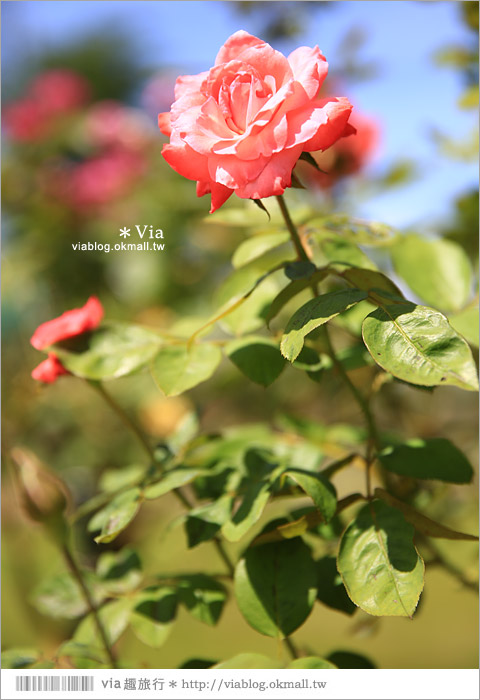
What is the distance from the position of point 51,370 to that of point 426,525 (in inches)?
8.8

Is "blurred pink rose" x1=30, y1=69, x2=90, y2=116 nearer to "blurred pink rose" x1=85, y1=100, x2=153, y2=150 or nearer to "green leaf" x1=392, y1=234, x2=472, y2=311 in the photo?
"blurred pink rose" x1=85, y1=100, x2=153, y2=150

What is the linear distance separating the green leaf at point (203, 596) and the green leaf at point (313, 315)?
18cm

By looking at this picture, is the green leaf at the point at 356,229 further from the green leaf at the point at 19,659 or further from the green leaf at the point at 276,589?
the green leaf at the point at 19,659

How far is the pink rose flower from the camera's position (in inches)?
10.2

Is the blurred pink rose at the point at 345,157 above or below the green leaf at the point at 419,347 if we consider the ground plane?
below

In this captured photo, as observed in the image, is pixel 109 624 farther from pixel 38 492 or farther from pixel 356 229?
pixel 356 229

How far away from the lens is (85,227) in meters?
1.19

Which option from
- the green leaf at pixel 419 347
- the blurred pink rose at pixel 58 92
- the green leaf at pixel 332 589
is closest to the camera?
the green leaf at pixel 419 347

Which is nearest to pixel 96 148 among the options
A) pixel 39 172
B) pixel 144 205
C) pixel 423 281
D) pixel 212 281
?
pixel 39 172

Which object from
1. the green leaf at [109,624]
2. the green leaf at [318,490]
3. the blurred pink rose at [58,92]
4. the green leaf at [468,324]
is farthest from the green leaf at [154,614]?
the blurred pink rose at [58,92]

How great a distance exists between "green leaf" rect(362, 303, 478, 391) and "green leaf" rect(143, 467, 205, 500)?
5.2 inches

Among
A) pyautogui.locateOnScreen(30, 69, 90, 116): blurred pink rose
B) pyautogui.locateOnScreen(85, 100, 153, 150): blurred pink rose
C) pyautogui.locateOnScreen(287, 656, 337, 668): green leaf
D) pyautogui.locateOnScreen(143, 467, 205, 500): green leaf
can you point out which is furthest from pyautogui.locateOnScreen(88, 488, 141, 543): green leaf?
pyautogui.locateOnScreen(30, 69, 90, 116): blurred pink rose

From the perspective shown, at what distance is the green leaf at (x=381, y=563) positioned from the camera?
263mm

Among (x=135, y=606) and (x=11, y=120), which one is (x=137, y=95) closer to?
(x=11, y=120)
